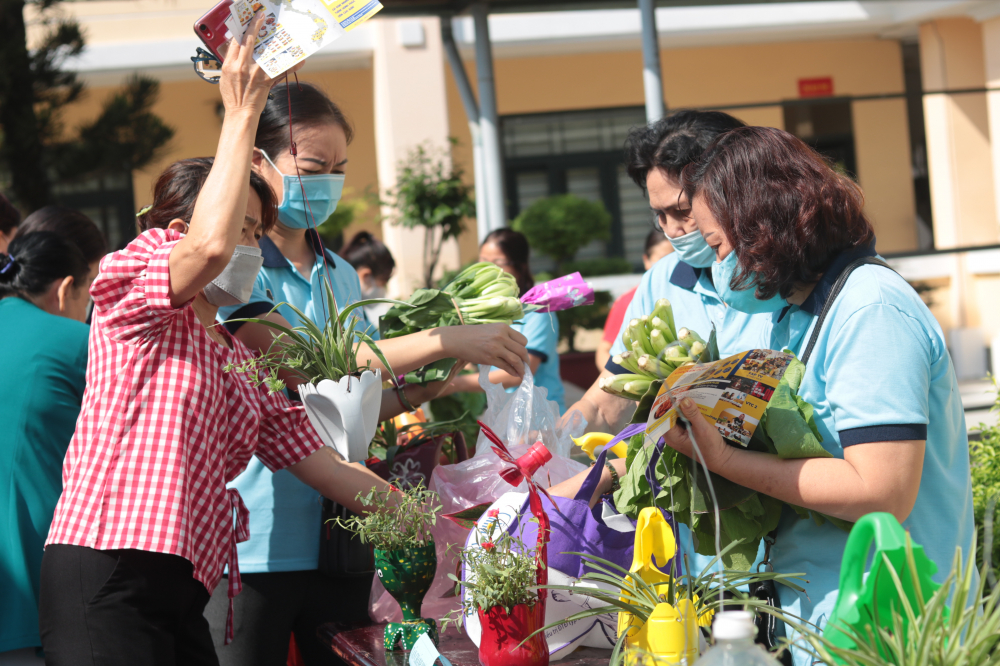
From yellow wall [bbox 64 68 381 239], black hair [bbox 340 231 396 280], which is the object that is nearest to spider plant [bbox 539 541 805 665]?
black hair [bbox 340 231 396 280]

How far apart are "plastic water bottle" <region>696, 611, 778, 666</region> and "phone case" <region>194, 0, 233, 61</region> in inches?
53.2

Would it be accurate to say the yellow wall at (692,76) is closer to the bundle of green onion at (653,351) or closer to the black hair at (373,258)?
the black hair at (373,258)

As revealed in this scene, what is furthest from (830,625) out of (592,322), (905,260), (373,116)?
(373,116)

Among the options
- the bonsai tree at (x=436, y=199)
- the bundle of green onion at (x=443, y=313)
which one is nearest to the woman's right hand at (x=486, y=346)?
the bundle of green onion at (x=443, y=313)

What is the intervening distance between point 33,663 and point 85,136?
4614 mm

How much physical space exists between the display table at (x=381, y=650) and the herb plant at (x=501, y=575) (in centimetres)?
20

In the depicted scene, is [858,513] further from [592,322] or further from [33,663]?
[592,322]

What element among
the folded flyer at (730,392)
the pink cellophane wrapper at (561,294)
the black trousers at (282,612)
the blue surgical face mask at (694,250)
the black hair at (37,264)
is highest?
the black hair at (37,264)

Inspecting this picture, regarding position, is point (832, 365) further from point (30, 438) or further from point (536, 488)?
point (30, 438)

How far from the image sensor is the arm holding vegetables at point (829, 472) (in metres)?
1.32

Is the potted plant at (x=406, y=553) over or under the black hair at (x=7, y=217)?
under

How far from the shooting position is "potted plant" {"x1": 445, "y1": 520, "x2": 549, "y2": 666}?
1.44 meters

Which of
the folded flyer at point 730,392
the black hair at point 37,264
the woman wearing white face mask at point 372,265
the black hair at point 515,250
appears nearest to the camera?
the folded flyer at point 730,392

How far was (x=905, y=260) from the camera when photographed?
8367mm
